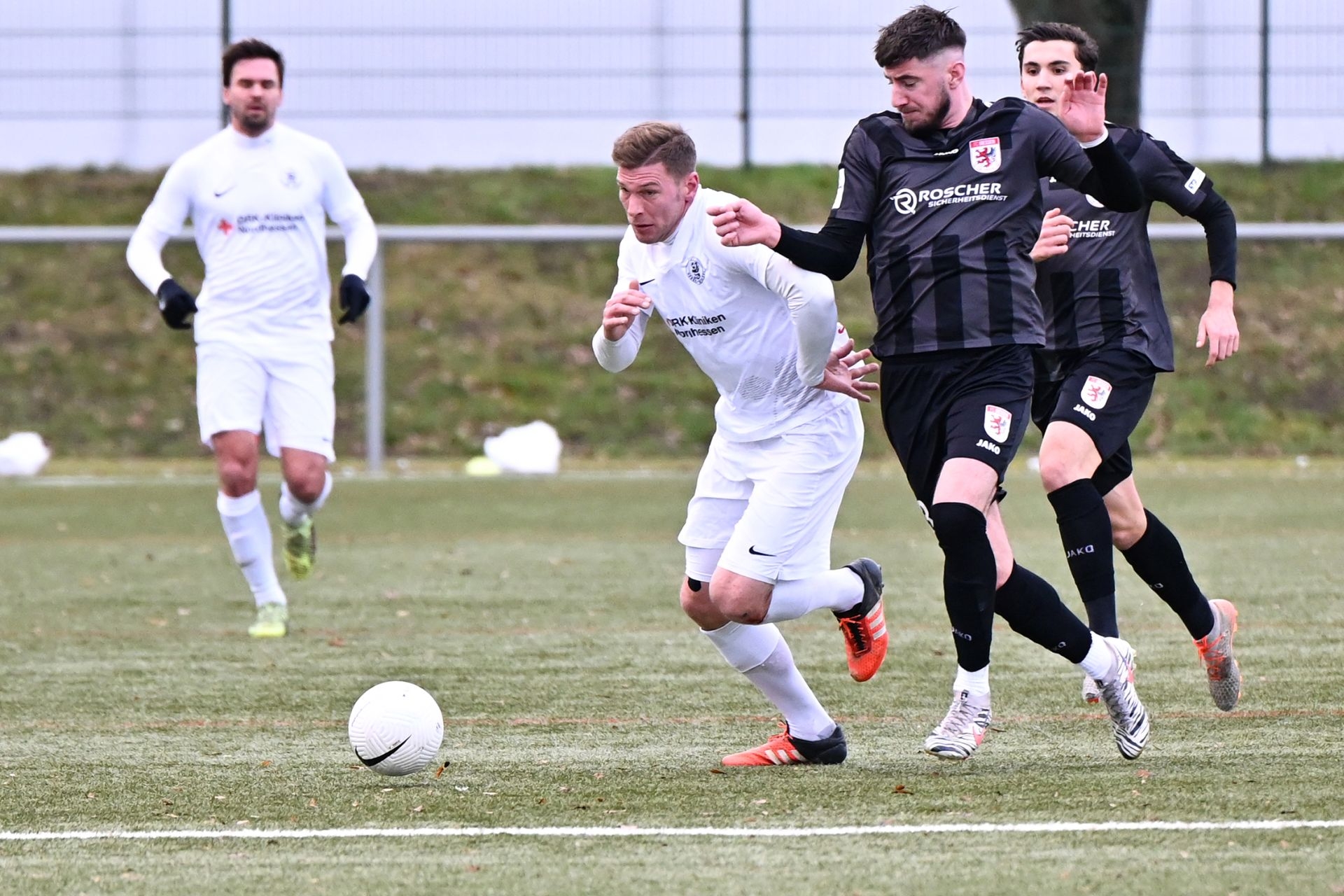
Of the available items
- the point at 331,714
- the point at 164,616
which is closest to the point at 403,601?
the point at 164,616

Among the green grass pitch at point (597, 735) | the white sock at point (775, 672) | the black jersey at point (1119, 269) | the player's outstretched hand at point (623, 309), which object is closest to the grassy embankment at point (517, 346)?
the green grass pitch at point (597, 735)

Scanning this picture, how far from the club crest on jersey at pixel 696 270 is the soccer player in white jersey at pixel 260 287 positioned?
3021mm

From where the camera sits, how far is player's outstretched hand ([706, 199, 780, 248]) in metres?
4.91

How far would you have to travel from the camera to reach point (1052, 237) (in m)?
5.61

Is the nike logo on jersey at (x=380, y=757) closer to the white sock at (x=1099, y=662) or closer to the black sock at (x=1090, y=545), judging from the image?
the white sock at (x=1099, y=662)

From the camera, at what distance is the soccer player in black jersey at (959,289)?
513cm

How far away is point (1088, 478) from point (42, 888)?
331 cm

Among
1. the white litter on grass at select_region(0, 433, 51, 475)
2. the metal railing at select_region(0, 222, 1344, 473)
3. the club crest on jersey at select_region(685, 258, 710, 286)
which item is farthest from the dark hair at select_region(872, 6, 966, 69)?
the white litter on grass at select_region(0, 433, 51, 475)

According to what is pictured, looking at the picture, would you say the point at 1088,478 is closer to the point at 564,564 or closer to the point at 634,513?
the point at 564,564

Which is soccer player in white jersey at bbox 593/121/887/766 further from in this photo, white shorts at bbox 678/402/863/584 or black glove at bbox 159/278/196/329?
black glove at bbox 159/278/196/329

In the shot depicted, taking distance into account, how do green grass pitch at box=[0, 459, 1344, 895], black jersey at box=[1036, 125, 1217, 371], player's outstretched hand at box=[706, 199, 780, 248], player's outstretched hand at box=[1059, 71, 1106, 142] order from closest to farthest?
green grass pitch at box=[0, 459, 1344, 895] < player's outstretched hand at box=[706, 199, 780, 248] < player's outstretched hand at box=[1059, 71, 1106, 142] < black jersey at box=[1036, 125, 1217, 371]

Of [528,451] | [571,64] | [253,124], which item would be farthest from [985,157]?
[571,64]

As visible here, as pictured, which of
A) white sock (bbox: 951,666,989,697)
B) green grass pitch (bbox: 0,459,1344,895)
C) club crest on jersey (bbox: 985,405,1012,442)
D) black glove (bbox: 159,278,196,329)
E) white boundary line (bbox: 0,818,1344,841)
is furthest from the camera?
black glove (bbox: 159,278,196,329)

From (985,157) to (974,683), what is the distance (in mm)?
1362
